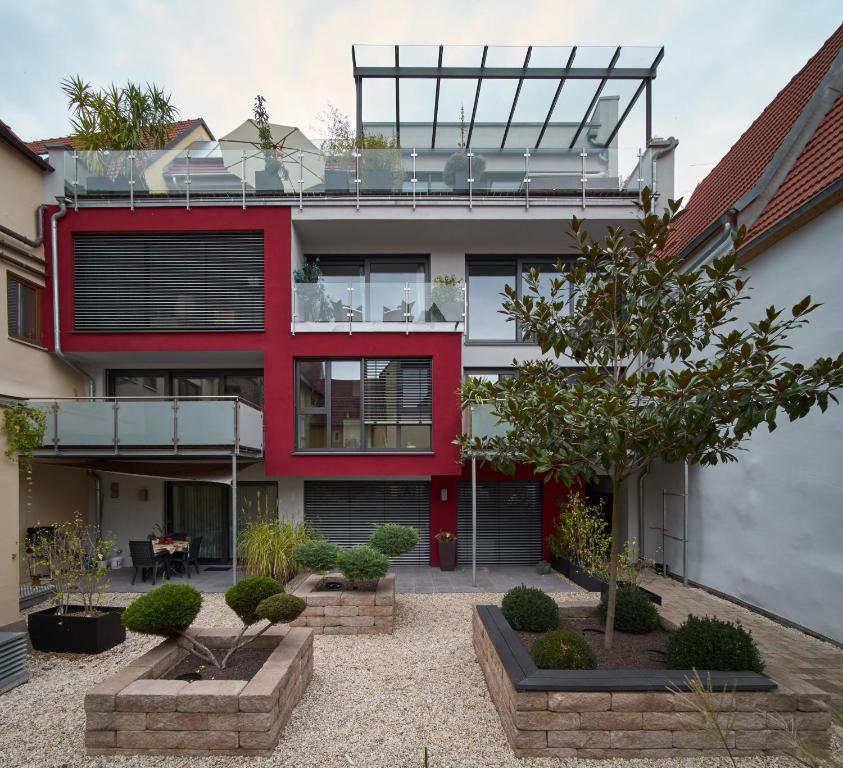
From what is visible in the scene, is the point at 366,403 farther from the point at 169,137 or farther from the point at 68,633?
the point at 169,137

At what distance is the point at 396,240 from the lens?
1234cm

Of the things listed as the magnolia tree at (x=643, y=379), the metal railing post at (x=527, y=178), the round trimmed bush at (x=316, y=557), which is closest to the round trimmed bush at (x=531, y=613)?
the magnolia tree at (x=643, y=379)

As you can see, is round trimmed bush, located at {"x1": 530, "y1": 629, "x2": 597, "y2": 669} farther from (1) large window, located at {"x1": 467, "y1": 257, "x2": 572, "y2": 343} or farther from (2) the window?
(2) the window

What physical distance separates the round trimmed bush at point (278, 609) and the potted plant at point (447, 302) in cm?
727

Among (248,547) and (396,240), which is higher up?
(396,240)

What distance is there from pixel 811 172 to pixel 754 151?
12.4ft

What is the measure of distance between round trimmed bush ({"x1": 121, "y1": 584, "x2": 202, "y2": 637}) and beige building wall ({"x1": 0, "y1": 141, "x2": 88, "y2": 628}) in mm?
5297

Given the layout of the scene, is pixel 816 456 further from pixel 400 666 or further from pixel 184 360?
pixel 184 360

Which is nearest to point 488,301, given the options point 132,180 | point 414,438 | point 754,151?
point 414,438

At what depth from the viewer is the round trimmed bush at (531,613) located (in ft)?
19.3

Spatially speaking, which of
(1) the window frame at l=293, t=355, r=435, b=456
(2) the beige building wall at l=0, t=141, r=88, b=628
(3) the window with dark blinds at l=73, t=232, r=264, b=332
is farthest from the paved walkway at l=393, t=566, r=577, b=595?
(2) the beige building wall at l=0, t=141, r=88, b=628

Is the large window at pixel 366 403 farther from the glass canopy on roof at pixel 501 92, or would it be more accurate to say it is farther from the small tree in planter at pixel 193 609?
the glass canopy on roof at pixel 501 92

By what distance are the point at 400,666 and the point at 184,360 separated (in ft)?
28.9

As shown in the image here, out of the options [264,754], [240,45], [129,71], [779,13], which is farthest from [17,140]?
[779,13]
